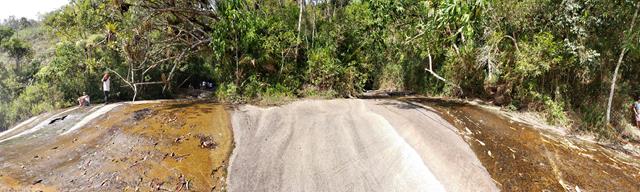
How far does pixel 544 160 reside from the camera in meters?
5.77

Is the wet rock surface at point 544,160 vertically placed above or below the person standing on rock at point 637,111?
below

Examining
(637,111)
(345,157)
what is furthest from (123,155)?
(637,111)

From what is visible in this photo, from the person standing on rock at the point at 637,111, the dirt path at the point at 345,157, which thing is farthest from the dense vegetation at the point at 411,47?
the dirt path at the point at 345,157

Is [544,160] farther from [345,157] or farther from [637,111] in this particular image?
[637,111]

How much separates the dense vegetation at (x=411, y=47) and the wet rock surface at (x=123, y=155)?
10.2ft

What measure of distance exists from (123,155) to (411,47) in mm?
10124

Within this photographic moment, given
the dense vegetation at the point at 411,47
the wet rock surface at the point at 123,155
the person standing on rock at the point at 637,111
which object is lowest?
the wet rock surface at the point at 123,155

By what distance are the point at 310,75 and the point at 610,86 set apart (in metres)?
7.39

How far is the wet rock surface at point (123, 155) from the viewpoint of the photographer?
529 centimetres

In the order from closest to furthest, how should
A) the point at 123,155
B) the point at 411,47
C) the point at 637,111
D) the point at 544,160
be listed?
the point at 544,160 < the point at 123,155 < the point at 637,111 < the point at 411,47

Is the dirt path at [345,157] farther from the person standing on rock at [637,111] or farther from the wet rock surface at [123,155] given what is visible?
the person standing on rock at [637,111]

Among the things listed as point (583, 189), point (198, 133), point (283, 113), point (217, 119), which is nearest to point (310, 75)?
point (283, 113)

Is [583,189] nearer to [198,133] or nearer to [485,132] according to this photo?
[485,132]

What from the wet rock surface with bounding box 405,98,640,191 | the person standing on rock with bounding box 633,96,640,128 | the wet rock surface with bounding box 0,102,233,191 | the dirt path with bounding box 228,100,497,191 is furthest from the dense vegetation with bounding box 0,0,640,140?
the wet rock surface with bounding box 0,102,233,191
